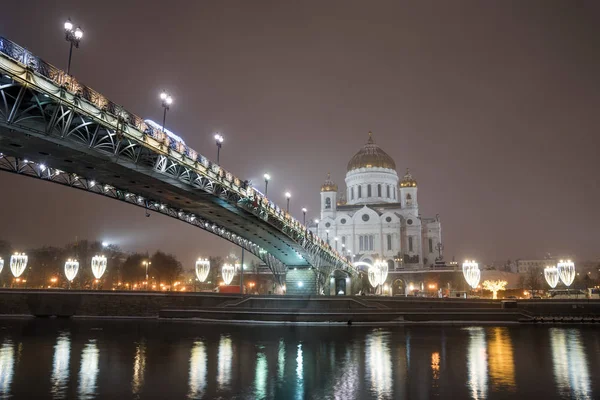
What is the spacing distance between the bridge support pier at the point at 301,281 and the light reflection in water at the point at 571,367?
→ 3880cm

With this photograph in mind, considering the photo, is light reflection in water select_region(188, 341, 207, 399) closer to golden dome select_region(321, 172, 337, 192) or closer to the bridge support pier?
the bridge support pier

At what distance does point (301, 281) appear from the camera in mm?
66250

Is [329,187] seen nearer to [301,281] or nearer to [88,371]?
[301,281]

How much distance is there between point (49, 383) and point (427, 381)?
12236 mm

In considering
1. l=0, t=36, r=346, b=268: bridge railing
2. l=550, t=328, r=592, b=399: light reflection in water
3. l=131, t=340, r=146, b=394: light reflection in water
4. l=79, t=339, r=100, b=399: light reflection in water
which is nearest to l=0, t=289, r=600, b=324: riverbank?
l=0, t=36, r=346, b=268: bridge railing

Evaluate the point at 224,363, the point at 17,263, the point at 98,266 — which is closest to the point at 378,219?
the point at 98,266

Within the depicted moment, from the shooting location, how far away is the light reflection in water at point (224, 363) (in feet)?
49.8

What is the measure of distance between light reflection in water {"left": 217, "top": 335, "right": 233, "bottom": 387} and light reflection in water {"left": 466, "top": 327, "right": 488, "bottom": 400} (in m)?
7.79

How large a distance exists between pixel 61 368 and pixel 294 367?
875 cm

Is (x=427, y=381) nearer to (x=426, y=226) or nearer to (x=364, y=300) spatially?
(x=364, y=300)

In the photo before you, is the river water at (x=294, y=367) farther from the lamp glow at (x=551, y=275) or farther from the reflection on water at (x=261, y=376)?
the lamp glow at (x=551, y=275)

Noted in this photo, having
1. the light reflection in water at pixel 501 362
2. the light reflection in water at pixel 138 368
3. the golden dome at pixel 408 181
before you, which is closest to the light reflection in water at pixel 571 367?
the light reflection in water at pixel 501 362

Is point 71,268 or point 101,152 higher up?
point 101,152

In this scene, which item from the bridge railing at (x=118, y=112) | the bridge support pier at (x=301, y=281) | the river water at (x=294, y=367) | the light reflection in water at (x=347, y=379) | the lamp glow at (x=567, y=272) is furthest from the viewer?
the bridge support pier at (x=301, y=281)
